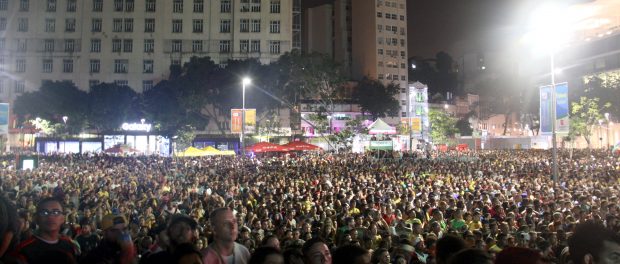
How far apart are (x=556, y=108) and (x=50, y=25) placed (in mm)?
65237

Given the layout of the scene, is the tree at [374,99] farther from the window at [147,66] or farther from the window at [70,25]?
the window at [70,25]

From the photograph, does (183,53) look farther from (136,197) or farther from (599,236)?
(599,236)

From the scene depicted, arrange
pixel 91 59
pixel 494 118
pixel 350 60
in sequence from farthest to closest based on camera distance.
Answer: pixel 494 118 < pixel 350 60 < pixel 91 59

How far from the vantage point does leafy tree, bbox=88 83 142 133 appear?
5834 centimetres

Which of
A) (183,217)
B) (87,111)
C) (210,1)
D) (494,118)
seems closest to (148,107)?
(87,111)

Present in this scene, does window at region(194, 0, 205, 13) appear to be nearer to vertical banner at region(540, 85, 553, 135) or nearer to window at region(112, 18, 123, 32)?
window at region(112, 18, 123, 32)

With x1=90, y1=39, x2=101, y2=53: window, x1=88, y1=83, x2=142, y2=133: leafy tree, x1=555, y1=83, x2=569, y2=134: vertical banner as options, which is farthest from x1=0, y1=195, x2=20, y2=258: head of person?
x1=90, y1=39, x2=101, y2=53: window

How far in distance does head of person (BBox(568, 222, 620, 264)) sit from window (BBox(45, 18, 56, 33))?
72695mm

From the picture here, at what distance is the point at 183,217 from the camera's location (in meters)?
5.08

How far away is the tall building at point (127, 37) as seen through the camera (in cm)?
6462

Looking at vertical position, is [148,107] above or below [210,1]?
below

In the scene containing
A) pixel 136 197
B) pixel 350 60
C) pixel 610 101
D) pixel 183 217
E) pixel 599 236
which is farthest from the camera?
pixel 350 60

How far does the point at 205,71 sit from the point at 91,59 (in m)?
17.7

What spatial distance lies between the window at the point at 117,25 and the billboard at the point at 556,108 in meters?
58.9
